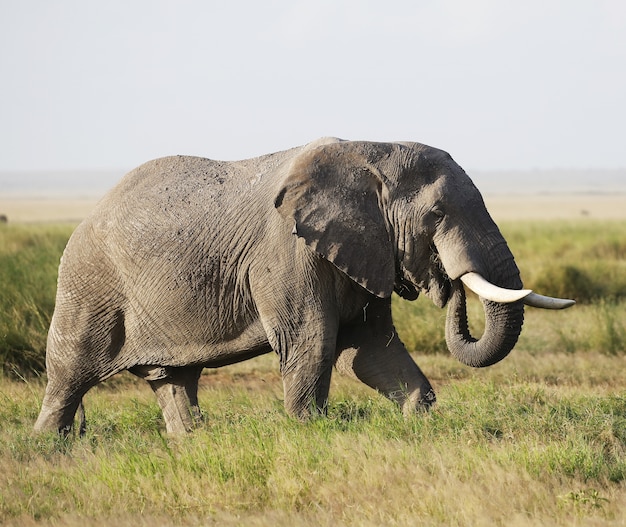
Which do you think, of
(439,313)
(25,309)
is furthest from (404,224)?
(439,313)

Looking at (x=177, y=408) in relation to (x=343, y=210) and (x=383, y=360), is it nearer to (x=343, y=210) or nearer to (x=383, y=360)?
(x=383, y=360)

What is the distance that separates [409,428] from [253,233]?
1.51 m

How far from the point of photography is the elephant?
22.5 feet

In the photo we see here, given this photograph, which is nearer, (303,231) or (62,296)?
(303,231)

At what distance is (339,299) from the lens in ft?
23.2

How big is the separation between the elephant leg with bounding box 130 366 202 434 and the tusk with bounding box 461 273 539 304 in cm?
209

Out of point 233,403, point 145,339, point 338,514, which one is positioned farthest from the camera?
point 233,403

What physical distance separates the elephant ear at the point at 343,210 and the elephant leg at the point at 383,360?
0.56 m

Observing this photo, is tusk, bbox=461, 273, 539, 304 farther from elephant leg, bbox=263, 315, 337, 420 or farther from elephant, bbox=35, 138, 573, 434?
elephant leg, bbox=263, 315, 337, 420

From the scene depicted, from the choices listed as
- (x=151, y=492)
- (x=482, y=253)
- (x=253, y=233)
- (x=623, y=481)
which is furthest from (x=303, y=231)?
(x=623, y=481)

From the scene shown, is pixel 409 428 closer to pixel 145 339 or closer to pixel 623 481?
pixel 623 481

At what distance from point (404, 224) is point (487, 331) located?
0.81 metres

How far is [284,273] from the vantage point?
6934 millimetres

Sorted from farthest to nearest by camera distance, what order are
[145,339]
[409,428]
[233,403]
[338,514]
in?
[233,403] → [145,339] → [409,428] → [338,514]
